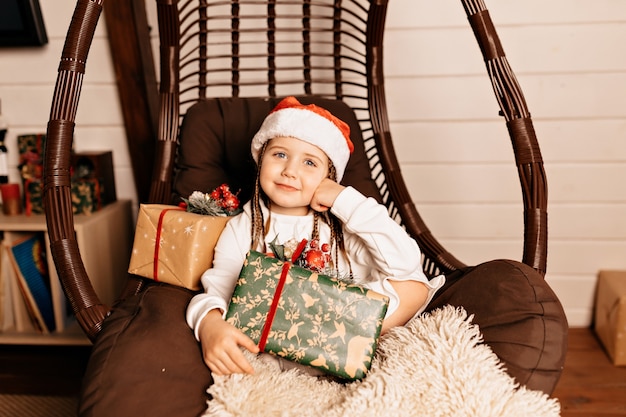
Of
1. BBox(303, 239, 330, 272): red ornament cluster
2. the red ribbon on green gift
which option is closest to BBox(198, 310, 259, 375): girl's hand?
the red ribbon on green gift

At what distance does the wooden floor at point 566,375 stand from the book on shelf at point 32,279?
10 cm

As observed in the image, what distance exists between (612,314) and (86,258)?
159 cm

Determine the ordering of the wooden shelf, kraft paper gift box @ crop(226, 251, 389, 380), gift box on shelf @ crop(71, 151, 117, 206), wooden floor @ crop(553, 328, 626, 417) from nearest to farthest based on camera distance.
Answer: kraft paper gift box @ crop(226, 251, 389, 380), wooden floor @ crop(553, 328, 626, 417), the wooden shelf, gift box on shelf @ crop(71, 151, 117, 206)

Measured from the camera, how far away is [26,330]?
1.76 m

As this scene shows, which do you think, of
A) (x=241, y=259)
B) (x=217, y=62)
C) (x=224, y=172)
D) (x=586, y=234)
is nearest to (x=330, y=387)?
(x=241, y=259)

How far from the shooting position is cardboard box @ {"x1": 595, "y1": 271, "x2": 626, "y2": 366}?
1687 millimetres

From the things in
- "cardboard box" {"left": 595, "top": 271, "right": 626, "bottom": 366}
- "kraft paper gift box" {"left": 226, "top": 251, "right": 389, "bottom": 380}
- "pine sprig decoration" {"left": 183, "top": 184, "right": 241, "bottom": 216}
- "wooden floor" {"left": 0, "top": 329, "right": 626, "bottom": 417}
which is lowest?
"wooden floor" {"left": 0, "top": 329, "right": 626, "bottom": 417}

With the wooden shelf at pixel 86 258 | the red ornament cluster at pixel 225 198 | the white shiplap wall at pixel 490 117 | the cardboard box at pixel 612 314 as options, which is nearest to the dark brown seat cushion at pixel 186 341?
the red ornament cluster at pixel 225 198

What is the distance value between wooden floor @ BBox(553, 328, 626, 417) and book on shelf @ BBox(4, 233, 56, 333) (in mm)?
1515

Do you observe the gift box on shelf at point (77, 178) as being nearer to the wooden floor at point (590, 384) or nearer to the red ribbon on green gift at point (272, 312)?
the red ribbon on green gift at point (272, 312)

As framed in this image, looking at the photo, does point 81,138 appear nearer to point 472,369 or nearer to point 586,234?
point 472,369

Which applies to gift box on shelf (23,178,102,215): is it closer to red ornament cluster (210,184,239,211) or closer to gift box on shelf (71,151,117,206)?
gift box on shelf (71,151,117,206)

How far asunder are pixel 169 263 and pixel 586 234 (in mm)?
1365

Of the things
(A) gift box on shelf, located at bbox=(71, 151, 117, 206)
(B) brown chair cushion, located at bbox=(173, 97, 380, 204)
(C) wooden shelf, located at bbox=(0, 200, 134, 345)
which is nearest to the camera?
(B) brown chair cushion, located at bbox=(173, 97, 380, 204)
